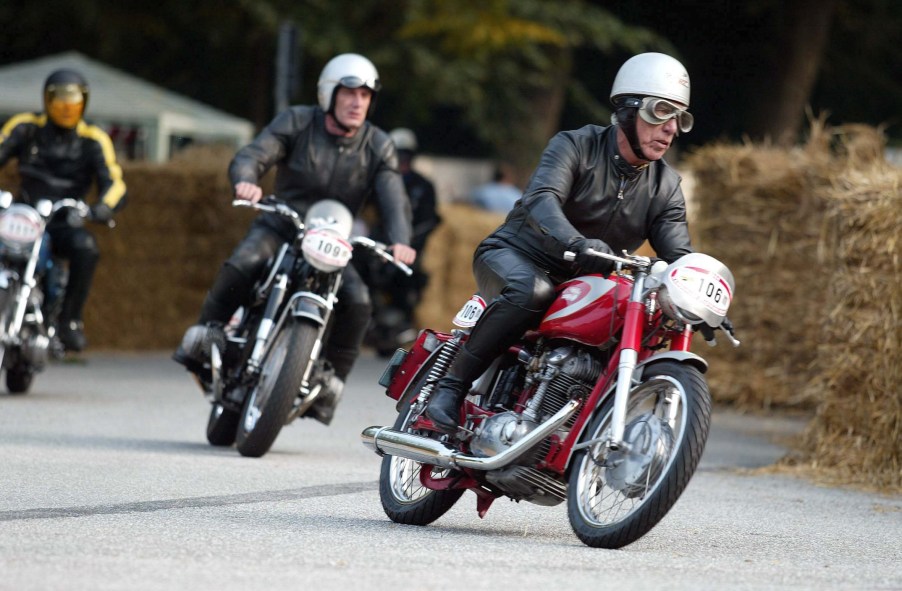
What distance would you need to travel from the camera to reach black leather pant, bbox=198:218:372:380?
10.1 metres

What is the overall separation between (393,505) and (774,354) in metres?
7.91

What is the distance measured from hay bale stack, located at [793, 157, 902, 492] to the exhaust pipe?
142 inches

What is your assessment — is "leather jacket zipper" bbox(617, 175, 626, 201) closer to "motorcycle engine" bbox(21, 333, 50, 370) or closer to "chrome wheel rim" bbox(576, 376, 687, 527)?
"chrome wheel rim" bbox(576, 376, 687, 527)

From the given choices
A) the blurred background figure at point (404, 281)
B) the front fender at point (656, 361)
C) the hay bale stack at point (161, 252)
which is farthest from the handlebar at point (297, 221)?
the hay bale stack at point (161, 252)

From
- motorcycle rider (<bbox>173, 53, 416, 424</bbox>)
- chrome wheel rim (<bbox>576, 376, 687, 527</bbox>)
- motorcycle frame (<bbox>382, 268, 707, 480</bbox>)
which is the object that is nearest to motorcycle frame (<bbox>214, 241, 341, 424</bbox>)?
motorcycle rider (<bbox>173, 53, 416, 424</bbox>)

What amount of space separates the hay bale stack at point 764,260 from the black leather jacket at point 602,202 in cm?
704

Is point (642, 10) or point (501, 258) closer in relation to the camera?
point (501, 258)

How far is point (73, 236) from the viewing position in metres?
13.1

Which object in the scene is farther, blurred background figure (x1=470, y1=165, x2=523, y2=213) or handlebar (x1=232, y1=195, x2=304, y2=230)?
blurred background figure (x1=470, y1=165, x2=523, y2=213)

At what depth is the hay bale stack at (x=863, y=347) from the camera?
10312mm

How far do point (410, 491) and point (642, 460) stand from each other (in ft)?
4.13

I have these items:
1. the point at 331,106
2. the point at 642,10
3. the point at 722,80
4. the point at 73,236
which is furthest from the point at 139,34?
the point at 331,106

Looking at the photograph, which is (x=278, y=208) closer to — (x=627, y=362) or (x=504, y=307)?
(x=504, y=307)

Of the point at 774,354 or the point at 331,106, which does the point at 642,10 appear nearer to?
the point at 774,354
